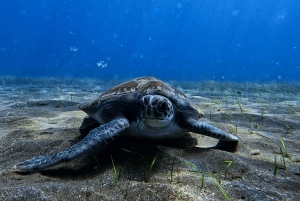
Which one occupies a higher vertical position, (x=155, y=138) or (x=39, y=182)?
(x=155, y=138)

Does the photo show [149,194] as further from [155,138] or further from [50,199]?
[155,138]

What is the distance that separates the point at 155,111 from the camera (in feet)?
7.61

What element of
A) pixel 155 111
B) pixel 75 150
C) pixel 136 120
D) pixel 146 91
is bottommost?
pixel 75 150

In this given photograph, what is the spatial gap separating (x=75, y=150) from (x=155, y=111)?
3.04ft

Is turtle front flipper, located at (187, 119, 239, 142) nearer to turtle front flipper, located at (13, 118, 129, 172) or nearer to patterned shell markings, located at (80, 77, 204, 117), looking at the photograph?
patterned shell markings, located at (80, 77, 204, 117)

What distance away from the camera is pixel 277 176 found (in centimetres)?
201

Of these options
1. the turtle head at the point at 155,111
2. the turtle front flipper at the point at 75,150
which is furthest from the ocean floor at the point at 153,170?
the turtle head at the point at 155,111

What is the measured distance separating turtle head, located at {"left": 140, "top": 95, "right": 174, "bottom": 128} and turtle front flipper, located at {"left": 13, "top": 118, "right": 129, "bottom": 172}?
1.06ft

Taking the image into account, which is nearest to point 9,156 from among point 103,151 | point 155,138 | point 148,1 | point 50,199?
point 103,151

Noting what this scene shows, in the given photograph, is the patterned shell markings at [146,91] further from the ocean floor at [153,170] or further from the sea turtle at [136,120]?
the ocean floor at [153,170]

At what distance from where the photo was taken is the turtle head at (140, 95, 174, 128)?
2.30 metres

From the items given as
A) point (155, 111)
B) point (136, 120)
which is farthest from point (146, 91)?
point (155, 111)

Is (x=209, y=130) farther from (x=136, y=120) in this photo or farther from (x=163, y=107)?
(x=136, y=120)

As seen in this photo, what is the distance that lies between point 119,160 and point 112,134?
312 millimetres
